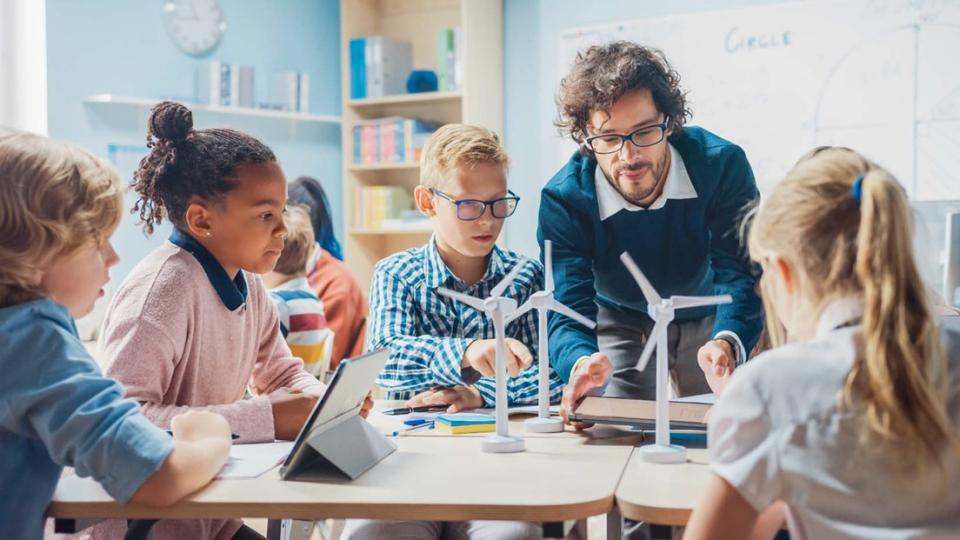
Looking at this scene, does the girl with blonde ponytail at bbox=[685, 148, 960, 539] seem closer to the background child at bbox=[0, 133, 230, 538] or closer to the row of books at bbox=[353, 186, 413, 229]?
the background child at bbox=[0, 133, 230, 538]

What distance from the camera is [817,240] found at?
114 centimetres

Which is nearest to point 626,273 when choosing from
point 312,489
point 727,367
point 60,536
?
point 727,367

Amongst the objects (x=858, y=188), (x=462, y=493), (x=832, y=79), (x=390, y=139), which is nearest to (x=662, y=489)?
(x=462, y=493)

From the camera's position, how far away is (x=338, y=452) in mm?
1441

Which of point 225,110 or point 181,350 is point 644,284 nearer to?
point 181,350

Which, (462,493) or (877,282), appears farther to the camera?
(462,493)

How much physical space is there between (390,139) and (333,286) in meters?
1.90

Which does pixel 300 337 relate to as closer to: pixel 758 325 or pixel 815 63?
Answer: pixel 758 325

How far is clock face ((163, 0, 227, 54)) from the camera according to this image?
4.87 meters

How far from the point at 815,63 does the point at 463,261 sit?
2768 mm

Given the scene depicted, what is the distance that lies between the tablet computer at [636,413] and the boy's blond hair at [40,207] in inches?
32.4

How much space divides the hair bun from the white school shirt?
112 centimetres

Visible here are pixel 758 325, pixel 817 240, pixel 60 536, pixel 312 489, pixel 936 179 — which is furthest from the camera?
pixel 936 179

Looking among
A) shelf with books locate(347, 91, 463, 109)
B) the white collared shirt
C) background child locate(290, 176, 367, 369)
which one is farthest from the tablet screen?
shelf with books locate(347, 91, 463, 109)
